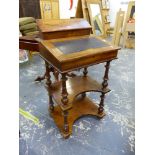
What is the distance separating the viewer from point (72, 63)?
93cm

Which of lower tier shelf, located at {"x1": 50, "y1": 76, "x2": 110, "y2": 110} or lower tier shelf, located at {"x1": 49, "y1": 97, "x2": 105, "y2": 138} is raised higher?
lower tier shelf, located at {"x1": 50, "y1": 76, "x2": 110, "y2": 110}

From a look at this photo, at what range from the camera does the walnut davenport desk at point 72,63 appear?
936mm

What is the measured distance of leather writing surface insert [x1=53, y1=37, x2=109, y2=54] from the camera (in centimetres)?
99

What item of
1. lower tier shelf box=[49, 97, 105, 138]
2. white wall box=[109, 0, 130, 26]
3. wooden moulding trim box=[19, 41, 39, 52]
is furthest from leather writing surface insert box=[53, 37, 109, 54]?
white wall box=[109, 0, 130, 26]

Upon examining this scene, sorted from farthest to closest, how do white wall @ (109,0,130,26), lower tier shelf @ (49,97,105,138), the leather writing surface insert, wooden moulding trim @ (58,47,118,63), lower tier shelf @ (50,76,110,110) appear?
1. white wall @ (109,0,130,26)
2. lower tier shelf @ (49,97,105,138)
3. lower tier shelf @ (50,76,110,110)
4. the leather writing surface insert
5. wooden moulding trim @ (58,47,118,63)

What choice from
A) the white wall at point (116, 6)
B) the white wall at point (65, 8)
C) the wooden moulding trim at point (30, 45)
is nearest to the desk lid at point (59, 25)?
the wooden moulding trim at point (30, 45)

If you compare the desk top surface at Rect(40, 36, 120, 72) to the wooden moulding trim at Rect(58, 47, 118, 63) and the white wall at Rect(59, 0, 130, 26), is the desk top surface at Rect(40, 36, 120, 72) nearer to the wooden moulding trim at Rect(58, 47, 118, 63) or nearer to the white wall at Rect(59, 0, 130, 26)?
the wooden moulding trim at Rect(58, 47, 118, 63)

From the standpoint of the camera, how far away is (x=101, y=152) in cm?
120

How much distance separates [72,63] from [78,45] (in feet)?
0.62

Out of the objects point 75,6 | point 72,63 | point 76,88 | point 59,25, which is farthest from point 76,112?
point 75,6

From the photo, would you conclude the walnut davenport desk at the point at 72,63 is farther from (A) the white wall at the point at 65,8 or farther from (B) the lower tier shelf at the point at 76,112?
(A) the white wall at the point at 65,8

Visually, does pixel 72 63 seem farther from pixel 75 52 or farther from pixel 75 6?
pixel 75 6
